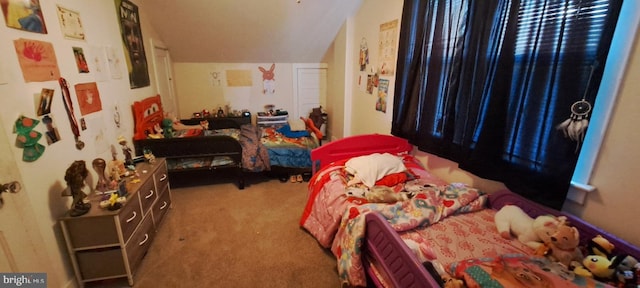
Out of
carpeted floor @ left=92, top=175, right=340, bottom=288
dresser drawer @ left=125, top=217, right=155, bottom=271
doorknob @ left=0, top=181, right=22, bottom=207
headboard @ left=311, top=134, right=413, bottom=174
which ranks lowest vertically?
carpeted floor @ left=92, top=175, right=340, bottom=288

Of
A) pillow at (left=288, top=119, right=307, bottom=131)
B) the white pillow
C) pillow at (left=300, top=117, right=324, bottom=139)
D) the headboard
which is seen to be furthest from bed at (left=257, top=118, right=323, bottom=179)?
the white pillow

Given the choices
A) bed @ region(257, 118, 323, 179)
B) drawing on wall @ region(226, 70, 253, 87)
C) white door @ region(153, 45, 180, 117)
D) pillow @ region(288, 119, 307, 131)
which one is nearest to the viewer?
bed @ region(257, 118, 323, 179)

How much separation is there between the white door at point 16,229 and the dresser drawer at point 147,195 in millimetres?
562

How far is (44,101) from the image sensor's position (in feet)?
4.94

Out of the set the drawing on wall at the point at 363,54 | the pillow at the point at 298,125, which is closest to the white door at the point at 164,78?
the pillow at the point at 298,125

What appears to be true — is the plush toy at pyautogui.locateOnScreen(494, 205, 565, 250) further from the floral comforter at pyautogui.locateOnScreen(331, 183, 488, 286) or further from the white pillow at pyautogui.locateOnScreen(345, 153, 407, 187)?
the white pillow at pyautogui.locateOnScreen(345, 153, 407, 187)

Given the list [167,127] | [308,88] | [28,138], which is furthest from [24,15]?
[308,88]

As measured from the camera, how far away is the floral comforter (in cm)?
148

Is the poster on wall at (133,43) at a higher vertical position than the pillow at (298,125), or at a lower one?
higher

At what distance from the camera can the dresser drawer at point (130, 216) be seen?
1.64 m

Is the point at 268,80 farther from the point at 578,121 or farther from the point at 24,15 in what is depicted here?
the point at 578,121

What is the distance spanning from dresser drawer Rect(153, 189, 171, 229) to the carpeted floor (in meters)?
0.09

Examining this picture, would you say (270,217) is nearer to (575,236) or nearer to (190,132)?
(190,132)

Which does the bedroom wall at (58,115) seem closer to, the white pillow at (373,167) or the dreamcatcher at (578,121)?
the white pillow at (373,167)
